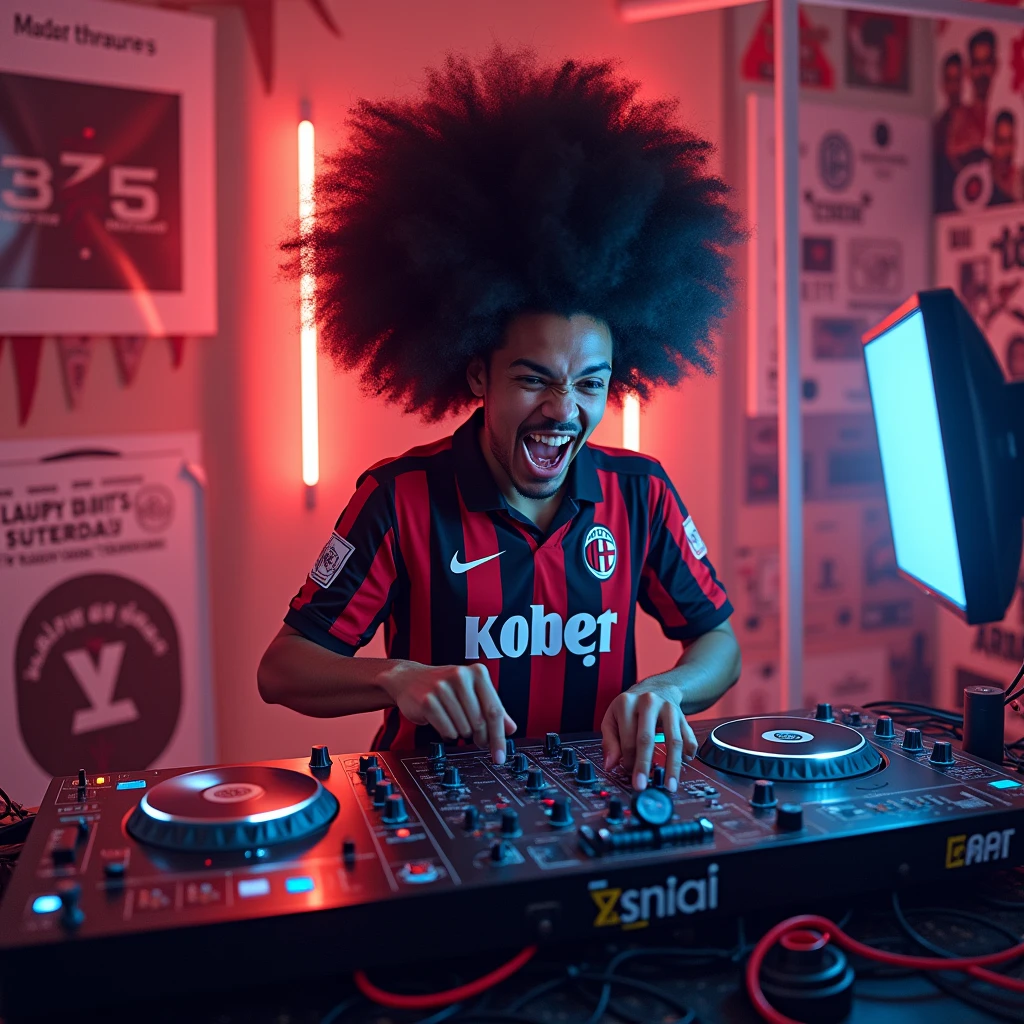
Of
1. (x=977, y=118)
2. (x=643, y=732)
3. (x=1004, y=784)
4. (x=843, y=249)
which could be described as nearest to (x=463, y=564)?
(x=643, y=732)

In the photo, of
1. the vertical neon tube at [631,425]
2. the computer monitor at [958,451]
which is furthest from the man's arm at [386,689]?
the vertical neon tube at [631,425]

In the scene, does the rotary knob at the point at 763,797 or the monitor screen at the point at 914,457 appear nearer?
the rotary knob at the point at 763,797

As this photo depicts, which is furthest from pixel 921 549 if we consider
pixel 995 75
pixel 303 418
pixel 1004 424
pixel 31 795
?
pixel 995 75

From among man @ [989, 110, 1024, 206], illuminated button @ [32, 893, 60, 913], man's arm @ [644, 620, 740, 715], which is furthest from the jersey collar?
man @ [989, 110, 1024, 206]

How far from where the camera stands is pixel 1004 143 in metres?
3.27

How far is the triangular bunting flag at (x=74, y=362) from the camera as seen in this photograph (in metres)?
2.60

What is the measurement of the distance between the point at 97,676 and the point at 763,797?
2132 mm

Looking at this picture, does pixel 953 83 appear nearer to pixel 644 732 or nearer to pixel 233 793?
pixel 644 732

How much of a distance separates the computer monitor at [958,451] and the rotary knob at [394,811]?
70cm

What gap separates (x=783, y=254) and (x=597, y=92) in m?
0.99

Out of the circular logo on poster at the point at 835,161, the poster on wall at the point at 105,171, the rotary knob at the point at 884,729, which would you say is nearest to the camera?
the rotary knob at the point at 884,729

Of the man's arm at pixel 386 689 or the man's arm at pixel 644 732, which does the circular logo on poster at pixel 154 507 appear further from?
the man's arm at pixel 644 732

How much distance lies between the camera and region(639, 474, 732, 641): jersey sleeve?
181cm

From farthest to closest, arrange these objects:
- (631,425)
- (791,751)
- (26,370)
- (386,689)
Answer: (631,425) → (26,370) → (386,689) → (791,751)
